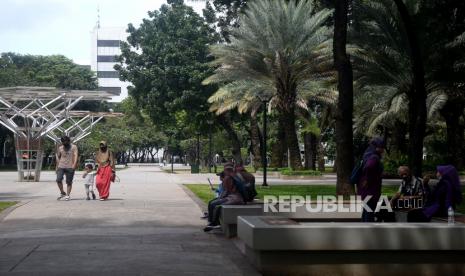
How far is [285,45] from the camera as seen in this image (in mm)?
31766

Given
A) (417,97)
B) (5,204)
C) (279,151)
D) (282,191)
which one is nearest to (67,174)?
(5,204)

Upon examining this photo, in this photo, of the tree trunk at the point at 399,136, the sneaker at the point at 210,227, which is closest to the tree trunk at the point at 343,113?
the sneaker at the point at 210,227

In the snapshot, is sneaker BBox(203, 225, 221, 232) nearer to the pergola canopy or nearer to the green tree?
the pergola canopy

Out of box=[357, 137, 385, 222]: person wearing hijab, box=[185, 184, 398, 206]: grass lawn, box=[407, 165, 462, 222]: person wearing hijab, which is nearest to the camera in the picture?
box=[407, 165, 462, 222]: person wearing hijab

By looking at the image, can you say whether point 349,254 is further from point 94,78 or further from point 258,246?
point 94,78

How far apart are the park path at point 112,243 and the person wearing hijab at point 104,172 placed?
1.62 meters

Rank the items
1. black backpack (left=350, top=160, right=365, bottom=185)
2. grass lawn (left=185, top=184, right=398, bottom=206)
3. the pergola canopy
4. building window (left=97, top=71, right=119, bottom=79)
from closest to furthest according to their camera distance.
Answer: black backpack (left=350, top=160, right=365, bottom=185) → grass lawn (left=185, top=184, right=398, bottom=206) → the pergola canopy → building window (left=97, top=71, right=119, bottom=79)

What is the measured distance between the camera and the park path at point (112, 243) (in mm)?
7262

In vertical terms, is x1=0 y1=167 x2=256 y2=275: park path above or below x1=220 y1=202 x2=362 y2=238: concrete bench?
below

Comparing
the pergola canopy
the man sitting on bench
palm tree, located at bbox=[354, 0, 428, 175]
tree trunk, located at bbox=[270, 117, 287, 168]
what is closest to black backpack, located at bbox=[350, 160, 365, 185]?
the man sitting on bench

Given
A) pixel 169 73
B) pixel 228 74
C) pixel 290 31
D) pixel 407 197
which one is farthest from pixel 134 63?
pixel 407 197

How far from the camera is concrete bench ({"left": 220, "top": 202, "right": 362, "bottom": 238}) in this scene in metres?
9.23

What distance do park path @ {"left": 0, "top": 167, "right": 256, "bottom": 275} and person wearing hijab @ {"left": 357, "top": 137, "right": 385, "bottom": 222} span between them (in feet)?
6.02

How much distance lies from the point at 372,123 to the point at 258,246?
36.2 m
